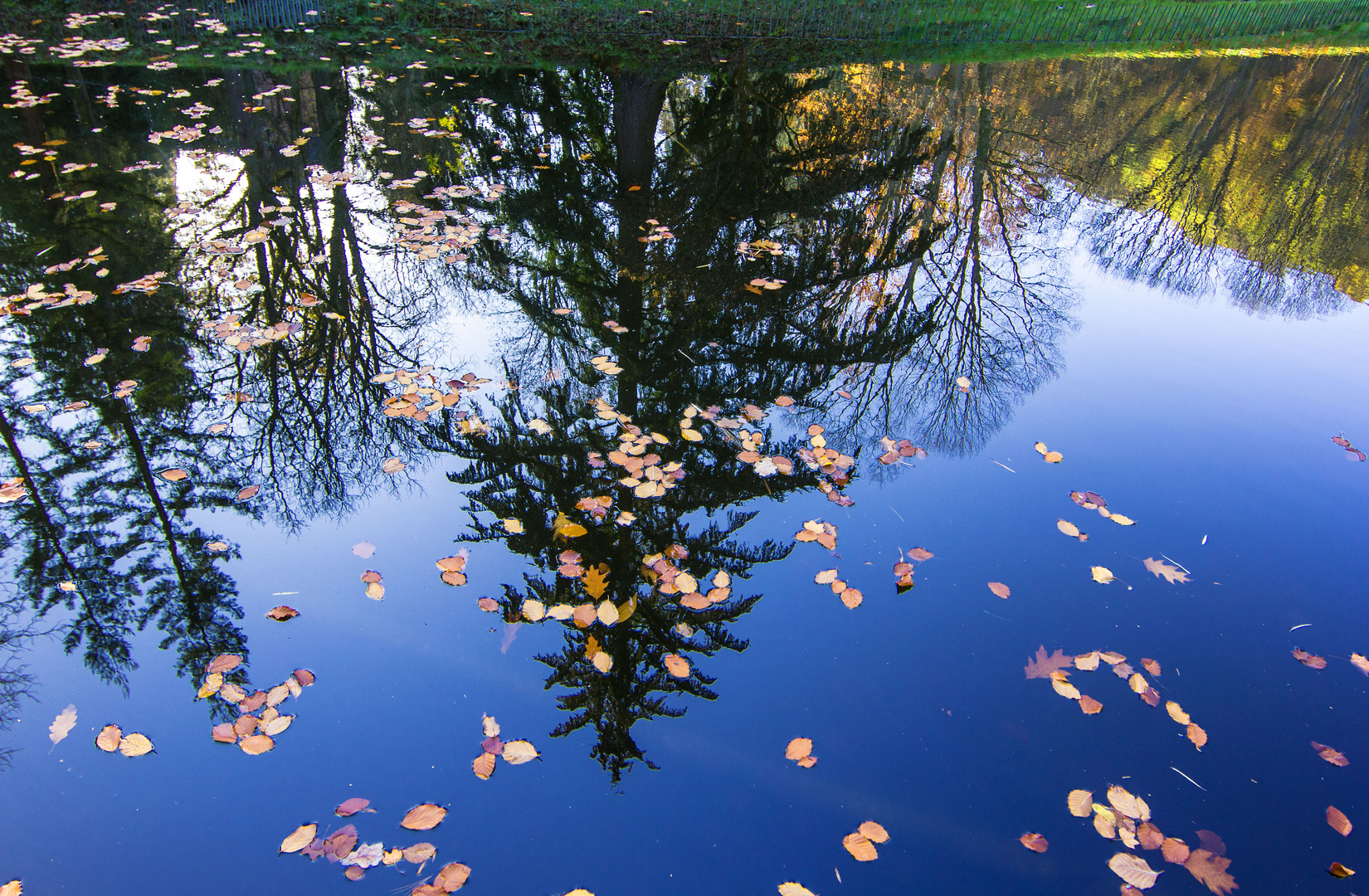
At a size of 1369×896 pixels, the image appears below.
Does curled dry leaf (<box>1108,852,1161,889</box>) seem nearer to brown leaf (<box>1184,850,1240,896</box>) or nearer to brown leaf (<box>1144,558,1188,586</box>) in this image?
brown leaf (<box>1184,850,1240,896</box>)

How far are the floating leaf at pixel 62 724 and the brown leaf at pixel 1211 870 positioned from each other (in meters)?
4.18

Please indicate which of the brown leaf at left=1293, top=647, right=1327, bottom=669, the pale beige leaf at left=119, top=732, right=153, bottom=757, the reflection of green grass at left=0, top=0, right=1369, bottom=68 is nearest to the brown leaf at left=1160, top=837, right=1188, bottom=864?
the brown leaf at left=1293, top=647, right=1327, bottom=669

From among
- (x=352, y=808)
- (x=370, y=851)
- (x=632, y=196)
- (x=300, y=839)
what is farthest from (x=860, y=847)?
(x=632, y=196)

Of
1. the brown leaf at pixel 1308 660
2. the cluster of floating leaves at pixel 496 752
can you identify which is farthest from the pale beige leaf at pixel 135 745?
the brown leaf at pixel 1308 660

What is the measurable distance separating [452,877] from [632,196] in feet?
22.2

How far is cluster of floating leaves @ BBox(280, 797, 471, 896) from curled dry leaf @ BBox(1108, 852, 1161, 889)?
7.30ft

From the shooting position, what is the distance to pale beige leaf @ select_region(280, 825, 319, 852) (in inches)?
84.7

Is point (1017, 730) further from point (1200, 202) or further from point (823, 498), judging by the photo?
point (1200, 202)

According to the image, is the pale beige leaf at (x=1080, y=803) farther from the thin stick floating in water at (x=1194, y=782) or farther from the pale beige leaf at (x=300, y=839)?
the pale beige leaf at (x=300, y=839)

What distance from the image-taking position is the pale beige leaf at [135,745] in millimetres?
2404

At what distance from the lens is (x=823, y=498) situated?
148 inches

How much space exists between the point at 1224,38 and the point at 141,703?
81.6 feet

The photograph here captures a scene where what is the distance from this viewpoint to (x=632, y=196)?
24.0 ft

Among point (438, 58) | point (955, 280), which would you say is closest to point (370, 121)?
point (438, 58)
